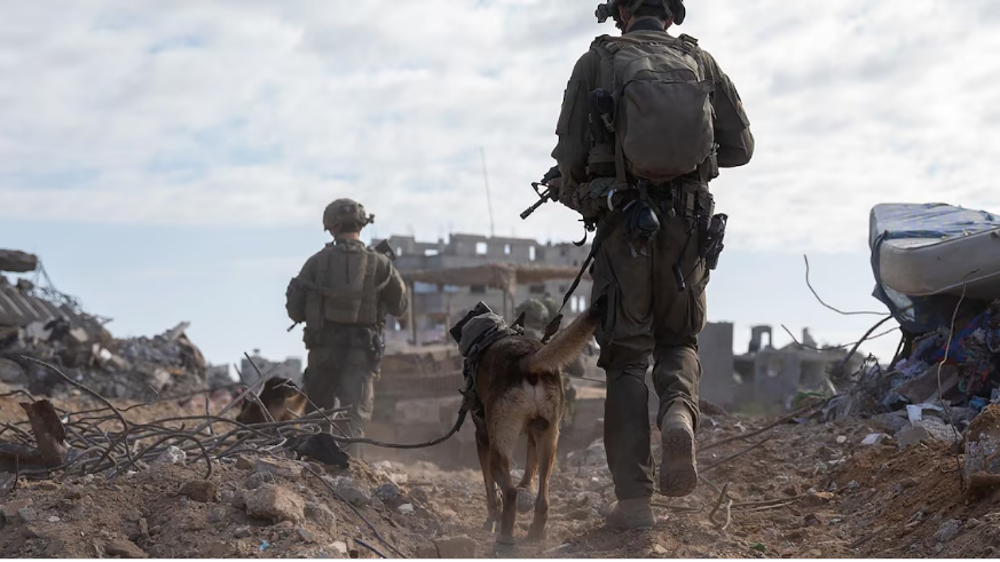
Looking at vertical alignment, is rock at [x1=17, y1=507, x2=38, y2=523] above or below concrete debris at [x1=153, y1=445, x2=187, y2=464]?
below

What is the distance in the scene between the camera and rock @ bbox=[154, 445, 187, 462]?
5.16m

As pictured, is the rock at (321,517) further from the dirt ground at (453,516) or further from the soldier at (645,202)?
the soldier at (645,202)

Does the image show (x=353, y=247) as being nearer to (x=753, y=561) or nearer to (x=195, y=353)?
(x=753, y=561)

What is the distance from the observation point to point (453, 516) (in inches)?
234

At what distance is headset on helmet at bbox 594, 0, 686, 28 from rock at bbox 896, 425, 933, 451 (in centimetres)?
279

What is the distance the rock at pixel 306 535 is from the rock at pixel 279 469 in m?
0.89

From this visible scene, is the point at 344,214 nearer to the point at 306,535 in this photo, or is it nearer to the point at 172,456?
the point at 172,456

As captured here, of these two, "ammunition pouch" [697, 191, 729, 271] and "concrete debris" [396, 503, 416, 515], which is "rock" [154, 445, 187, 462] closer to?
"concrete debris" [396, 503, 416, 515]

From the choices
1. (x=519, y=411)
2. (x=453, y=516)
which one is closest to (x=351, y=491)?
(x=519, y=411)

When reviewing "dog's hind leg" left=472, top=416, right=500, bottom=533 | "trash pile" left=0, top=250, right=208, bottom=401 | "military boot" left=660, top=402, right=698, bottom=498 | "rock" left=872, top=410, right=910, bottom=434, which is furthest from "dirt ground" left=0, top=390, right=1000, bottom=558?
"trash pile" left=0, top=250, right=208, bottom=401

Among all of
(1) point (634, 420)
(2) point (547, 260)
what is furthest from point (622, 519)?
(2) point (547, 260)

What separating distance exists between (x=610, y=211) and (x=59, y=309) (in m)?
21.1

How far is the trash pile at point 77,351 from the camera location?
18.6m

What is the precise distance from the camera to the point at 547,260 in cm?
5303
